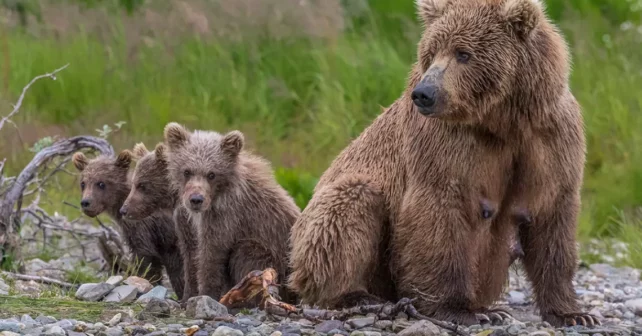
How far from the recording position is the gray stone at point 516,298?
7.57 meters

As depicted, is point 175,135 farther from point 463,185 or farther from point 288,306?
point 463,185

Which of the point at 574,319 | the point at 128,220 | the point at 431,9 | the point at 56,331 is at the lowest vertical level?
the point at 56,331

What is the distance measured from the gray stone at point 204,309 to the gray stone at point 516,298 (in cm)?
268

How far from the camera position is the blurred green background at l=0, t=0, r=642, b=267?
11391 millimetres

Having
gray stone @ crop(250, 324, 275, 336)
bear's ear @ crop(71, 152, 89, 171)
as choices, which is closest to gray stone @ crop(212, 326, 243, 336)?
gray stone @ crop(250, 324, 275, 336)

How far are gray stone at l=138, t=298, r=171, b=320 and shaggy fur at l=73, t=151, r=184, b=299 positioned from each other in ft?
4.82

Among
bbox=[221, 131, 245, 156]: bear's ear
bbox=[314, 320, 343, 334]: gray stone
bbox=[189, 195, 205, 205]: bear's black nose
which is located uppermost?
bbox=[221, 131, 245, 156]: bear's ear

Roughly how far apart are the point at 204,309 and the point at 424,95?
61.3 inches

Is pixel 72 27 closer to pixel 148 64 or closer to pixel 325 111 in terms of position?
pixel 148 64

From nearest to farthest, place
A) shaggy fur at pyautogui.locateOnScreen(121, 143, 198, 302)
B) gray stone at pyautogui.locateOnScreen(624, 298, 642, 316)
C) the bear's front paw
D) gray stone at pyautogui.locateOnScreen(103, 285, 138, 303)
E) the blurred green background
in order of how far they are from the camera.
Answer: the bear's front paw
gray stone at pyautogui.locateOnScreen(103, 285, 138, 303)
shaggy fur at pyautogui.locateOnScreen(121, 143, 198, 302)
gray stone at pyautogui.locateOnScreen(624, 298, 642, 316)
the blurred green background

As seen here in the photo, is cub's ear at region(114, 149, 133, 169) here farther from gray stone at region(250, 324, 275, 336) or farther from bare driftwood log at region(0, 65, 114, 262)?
gray stone at region(250, 324, 275, 336)

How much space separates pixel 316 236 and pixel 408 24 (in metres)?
7.88

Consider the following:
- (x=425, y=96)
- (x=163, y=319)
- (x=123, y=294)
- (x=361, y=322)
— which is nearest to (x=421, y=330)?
(x=361, y=322)

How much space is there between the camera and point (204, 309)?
18.2ft
